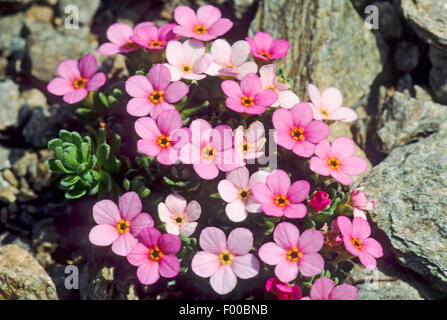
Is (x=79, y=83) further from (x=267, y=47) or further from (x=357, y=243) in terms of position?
(x=357, y=243)

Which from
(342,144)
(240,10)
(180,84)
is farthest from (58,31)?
(342,144)

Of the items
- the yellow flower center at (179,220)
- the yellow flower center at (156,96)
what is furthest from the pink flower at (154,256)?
the yellow flower center at (156,96)

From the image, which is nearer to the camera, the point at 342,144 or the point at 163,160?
the point at 163,160

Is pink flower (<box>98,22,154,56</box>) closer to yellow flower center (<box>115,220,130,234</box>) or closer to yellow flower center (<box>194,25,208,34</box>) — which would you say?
yellow flower center (<box>194,25,208,34</box>)

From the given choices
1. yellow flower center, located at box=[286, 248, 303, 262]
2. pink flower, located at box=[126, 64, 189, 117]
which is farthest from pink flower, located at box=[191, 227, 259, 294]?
pink flower, located at box=[126, 64, 189, 117]

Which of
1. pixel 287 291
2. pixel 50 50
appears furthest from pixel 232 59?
pixel 50 50
